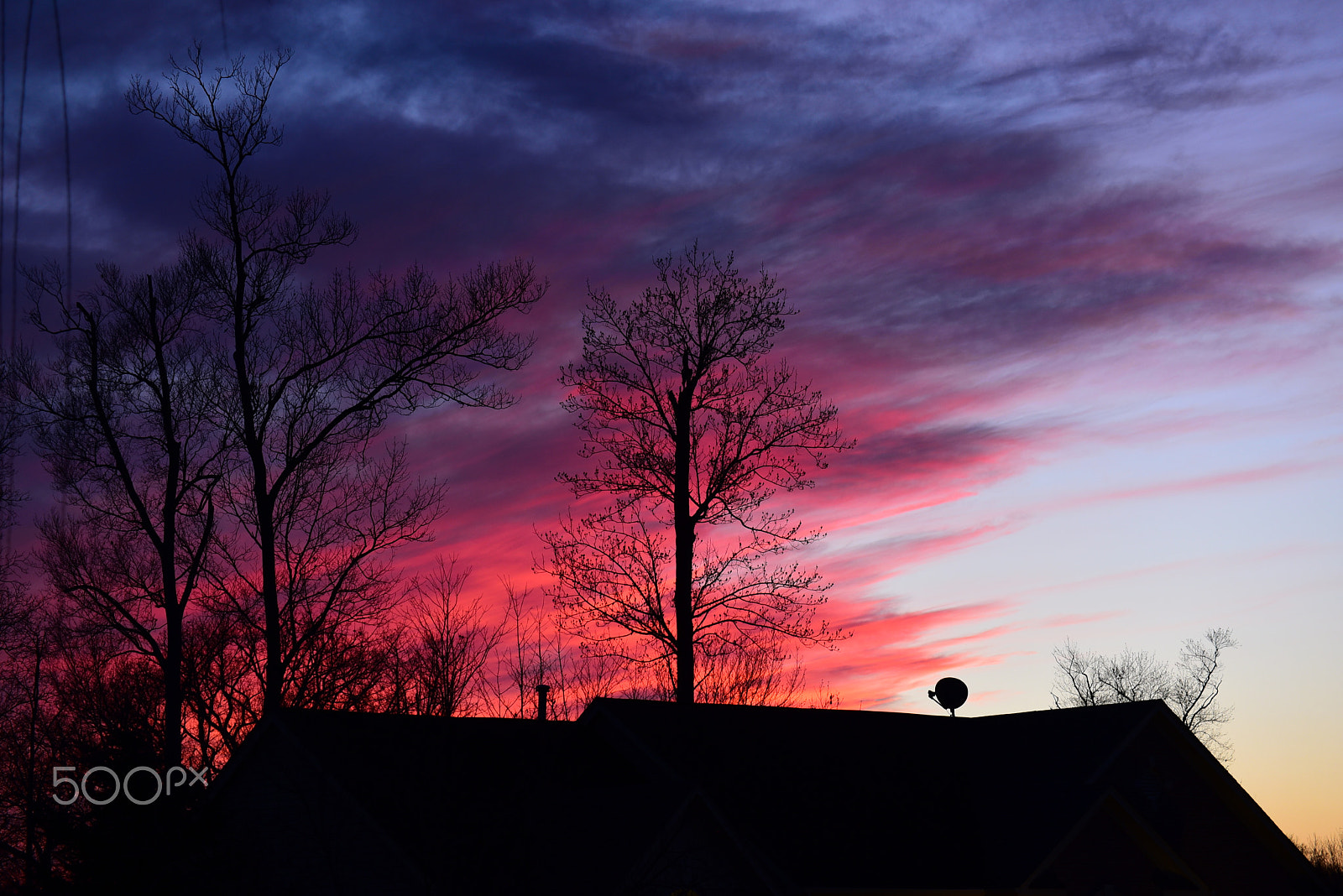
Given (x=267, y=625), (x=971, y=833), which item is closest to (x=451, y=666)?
(x=267, y=625)

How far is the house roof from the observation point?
2088 cm

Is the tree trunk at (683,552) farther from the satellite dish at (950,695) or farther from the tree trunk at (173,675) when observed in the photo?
the tree trunk at (173,675)

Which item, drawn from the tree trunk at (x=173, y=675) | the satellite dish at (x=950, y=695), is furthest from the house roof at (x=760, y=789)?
the tree trunk at (x=173, y=675)

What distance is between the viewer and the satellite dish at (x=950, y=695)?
34.2m

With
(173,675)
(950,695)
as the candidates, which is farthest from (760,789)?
(173,675)

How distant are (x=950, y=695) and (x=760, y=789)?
1004 centimetres

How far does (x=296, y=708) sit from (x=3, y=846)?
981 cm

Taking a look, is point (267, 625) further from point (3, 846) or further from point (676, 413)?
point (676, 413)

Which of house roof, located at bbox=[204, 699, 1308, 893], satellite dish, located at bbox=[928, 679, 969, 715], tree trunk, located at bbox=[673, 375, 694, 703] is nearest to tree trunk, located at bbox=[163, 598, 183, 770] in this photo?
house roof, located at bbox=[204, 699, 1308, 893]

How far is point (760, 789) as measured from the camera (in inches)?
1017

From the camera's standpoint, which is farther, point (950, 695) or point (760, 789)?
point (950, 695)

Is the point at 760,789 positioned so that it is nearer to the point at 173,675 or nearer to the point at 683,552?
the point at 683,552

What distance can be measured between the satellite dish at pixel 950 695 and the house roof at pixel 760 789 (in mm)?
1869

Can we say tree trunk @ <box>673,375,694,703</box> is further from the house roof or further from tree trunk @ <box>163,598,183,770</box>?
tree trunk @ <box>163,598,183,770</box>
